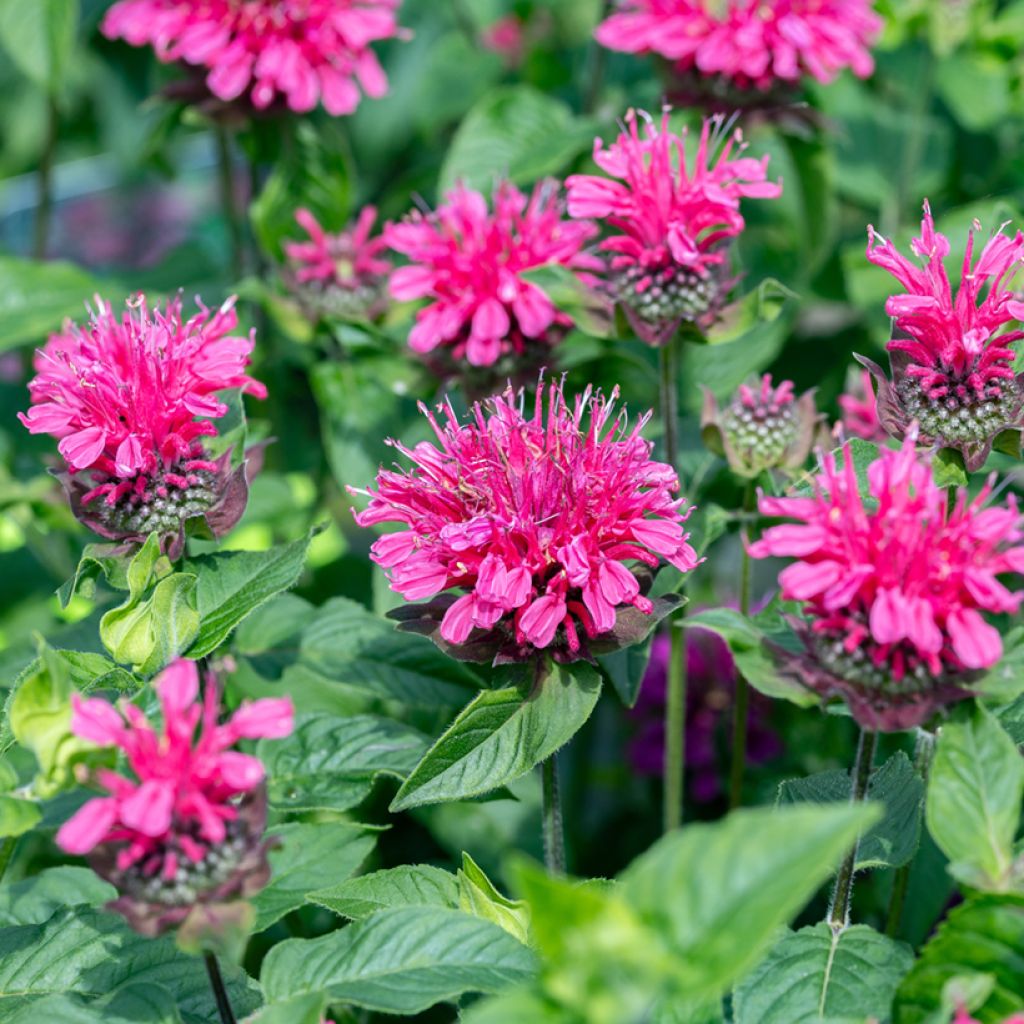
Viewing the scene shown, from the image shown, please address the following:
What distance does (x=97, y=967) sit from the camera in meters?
1.06

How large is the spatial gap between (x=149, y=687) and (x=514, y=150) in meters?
1.10

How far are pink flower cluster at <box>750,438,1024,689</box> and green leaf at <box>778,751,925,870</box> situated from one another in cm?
19

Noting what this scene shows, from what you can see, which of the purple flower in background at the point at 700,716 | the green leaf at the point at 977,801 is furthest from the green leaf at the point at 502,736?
the purple flower in background at the point at 700,716

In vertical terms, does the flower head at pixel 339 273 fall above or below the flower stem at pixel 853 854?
above

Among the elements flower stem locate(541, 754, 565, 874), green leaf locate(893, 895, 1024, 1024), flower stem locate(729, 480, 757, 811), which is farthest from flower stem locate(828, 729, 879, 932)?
flower stem locate(729, 480, 757, 811)

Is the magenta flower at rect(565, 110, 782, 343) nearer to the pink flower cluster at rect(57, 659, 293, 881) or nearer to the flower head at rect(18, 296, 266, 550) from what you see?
the flower head at rect(18, 296, 266, 550)

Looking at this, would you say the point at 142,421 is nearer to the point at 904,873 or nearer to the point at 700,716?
the point at 904,873

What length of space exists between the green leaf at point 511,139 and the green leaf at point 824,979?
3.63 feet

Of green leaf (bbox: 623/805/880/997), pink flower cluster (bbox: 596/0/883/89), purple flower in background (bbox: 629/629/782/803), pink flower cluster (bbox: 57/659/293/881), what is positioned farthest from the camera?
purple flower in background (bbox: 629/629/782/803)

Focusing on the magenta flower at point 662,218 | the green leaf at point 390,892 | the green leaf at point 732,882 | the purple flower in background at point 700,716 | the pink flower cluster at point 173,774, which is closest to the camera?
the green leaf at point 732,882

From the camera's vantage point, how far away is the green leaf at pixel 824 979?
969mm

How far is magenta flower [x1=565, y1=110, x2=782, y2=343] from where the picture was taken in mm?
1336

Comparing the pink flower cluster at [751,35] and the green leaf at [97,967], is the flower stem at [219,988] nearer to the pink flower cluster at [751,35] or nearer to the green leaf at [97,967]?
the green leaf at [97,967]

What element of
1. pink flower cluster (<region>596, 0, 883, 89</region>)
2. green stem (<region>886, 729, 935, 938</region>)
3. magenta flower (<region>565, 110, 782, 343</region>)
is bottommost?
green stem (<region>886, 729, 935, 938</region>)
